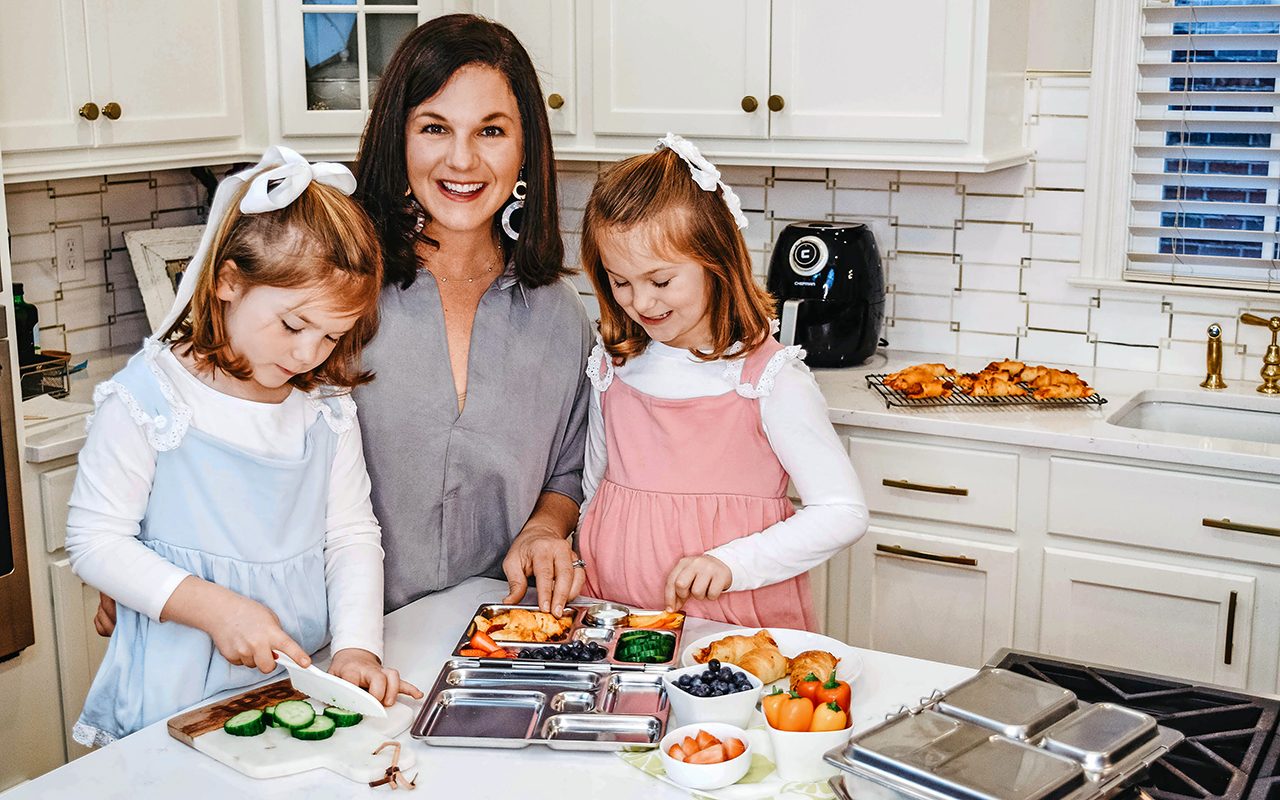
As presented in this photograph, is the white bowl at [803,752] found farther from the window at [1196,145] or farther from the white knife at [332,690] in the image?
the window at [1196,145]

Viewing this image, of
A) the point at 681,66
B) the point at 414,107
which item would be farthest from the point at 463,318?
the point at 681,66

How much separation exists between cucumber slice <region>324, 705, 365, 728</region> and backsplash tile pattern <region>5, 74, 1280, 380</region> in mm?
2073

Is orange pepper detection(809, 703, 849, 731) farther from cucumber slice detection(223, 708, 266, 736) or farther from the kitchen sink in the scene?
the kitchen sink

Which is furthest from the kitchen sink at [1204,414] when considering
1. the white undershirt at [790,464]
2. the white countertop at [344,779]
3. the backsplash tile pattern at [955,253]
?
the white countertop at [344,779]

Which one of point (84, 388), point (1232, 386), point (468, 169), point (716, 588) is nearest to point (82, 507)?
Result: point (468, 169)

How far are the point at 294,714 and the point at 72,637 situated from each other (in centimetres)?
155

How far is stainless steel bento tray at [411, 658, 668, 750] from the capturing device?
1.37 m

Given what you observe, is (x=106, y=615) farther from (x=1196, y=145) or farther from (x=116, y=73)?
(x=1196, y=145)

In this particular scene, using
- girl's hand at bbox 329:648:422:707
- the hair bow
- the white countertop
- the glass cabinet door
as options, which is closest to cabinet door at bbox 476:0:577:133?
the glass cabinet door

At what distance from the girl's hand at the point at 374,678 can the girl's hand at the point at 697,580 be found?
383mm

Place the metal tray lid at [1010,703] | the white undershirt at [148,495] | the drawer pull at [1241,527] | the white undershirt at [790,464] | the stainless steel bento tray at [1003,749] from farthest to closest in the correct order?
the drawer pull at [1241,527] < the white undershirt at [790,464] < the white undershirt at [148,495] < the metal tray lid at [1010,703] < the stainless steel bento tray at [1003,749]

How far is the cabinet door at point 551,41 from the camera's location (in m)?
3.22

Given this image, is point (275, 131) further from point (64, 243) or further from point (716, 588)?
point (716, 588)

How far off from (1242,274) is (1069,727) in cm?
209
